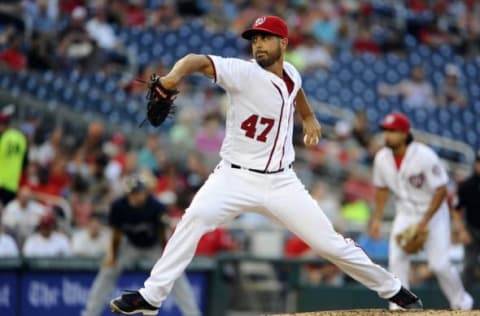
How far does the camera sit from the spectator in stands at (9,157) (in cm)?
1289

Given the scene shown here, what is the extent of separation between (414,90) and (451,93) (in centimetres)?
78

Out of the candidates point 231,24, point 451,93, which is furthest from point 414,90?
point 231,24

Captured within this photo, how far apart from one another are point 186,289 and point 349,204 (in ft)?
16.2

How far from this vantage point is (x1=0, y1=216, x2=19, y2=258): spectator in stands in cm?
1257

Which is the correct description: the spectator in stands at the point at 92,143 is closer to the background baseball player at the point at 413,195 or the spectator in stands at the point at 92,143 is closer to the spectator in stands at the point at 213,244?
the spectator in stands at the point at 213,244

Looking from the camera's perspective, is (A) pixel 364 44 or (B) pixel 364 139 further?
(A) pixel 364 44

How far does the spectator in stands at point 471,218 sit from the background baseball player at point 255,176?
3943 millimetres

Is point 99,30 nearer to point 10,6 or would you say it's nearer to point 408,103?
point 10,6

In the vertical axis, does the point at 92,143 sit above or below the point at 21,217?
above

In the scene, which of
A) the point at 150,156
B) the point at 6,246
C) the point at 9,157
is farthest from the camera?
the point at 150,156

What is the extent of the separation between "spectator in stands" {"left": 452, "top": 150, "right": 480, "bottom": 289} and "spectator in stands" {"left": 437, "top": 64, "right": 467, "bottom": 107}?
25.3ft

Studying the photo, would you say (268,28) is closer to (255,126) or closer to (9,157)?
(255,126)

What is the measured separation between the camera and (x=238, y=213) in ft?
27.3

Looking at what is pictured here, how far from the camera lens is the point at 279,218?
331 inches
